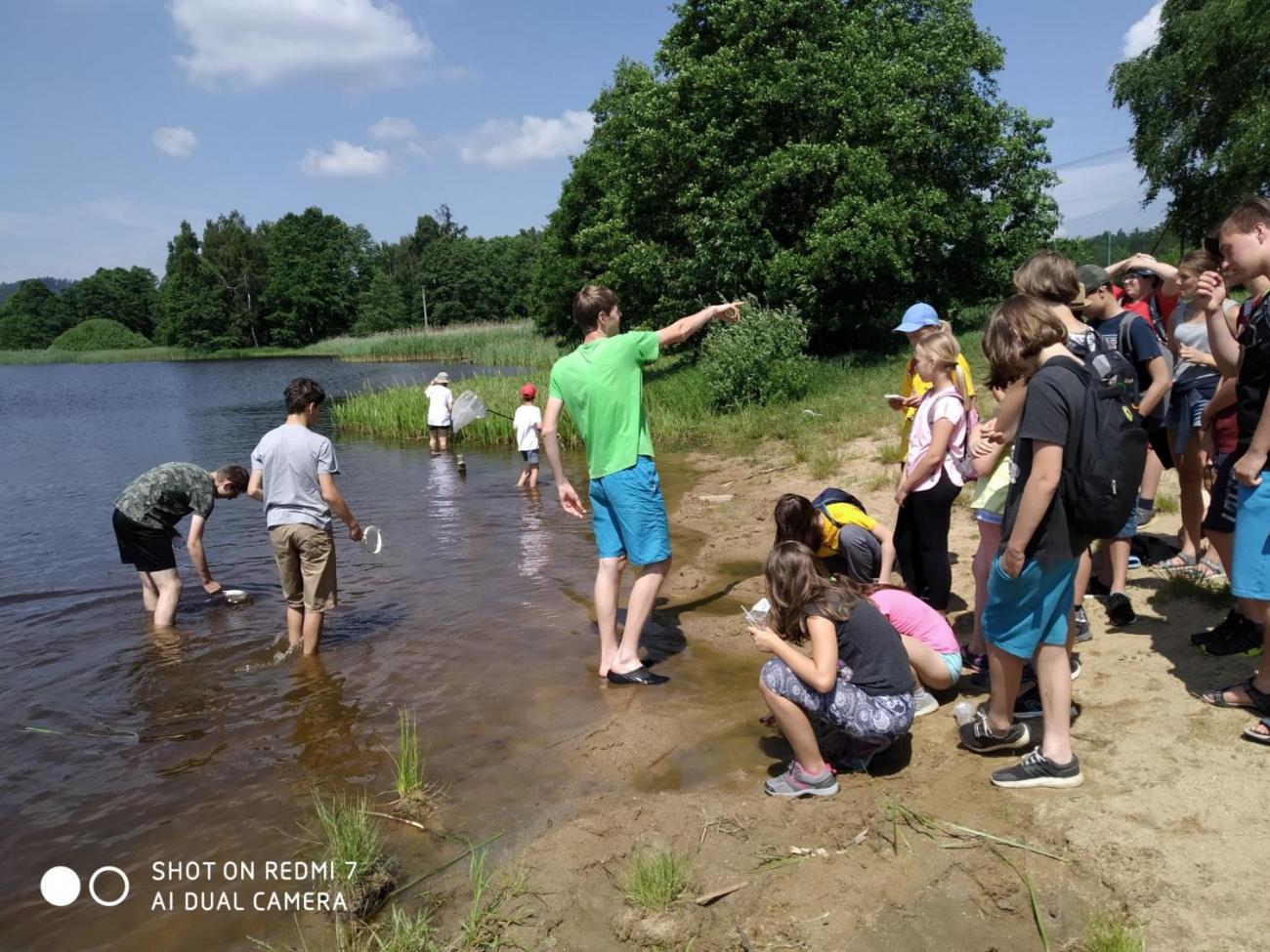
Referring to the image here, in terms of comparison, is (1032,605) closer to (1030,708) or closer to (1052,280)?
(1030,708)

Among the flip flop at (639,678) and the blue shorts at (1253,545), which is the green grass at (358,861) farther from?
the blue shorts at (1253,545)

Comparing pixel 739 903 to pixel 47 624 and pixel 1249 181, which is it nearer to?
pixel 47 624

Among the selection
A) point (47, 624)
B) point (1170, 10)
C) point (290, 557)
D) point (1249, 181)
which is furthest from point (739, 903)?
point (1170, 10)

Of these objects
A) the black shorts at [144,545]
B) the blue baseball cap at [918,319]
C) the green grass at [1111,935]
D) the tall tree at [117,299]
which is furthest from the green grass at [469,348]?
the tall tree at [117,299]

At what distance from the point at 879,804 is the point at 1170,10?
29297 mm

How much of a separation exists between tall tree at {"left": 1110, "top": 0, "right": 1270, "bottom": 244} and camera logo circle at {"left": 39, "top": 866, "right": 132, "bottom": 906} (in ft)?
77.7

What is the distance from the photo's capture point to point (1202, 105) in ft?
74.8

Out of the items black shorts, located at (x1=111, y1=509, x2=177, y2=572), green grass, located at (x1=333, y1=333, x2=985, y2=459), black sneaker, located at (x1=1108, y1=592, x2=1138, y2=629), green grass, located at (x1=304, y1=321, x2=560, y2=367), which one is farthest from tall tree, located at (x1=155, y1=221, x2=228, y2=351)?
black sneaker, located at (x1=1108, y1=592, x2=1138, y2=629)

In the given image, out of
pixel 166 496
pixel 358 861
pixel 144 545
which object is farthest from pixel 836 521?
pixel 144 545

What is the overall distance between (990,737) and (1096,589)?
7.38 ft

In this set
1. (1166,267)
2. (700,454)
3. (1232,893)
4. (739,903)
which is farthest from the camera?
(700,454)

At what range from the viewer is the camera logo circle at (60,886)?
139 inches

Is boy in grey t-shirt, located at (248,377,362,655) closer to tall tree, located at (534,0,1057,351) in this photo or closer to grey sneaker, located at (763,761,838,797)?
grey sneaker, located at (763,761,838,797)

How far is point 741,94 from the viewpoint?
1955cm
